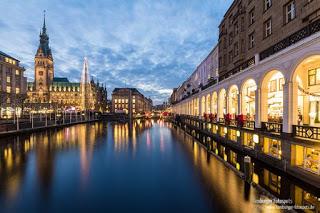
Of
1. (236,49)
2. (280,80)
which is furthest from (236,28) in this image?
(280,80)

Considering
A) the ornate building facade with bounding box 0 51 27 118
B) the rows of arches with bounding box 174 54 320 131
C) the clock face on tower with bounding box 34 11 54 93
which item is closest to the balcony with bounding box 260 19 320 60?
the rows of arches with bounding box 174 54 320 131

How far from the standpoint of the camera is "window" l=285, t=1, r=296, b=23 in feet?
67.4

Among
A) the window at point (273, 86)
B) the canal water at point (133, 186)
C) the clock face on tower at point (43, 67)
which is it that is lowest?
the canal water at point (133, 186)

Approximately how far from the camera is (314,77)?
779 inches

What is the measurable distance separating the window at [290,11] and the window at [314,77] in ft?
17.8

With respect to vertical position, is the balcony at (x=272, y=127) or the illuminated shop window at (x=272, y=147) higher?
the balcony at (x=272, y=127)

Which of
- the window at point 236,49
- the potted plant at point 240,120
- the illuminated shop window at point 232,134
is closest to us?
the potted plant at point 240,120

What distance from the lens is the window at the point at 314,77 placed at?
1922 centimetres

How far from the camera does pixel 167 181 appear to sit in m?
14.3

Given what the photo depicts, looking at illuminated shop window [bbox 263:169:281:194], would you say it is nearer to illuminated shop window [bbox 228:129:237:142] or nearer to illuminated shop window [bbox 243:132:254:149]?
illuminated shop window [bbox 243:132:254:149]

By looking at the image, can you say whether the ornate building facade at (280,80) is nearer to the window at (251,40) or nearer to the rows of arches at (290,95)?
the rows of arches at (290,95)

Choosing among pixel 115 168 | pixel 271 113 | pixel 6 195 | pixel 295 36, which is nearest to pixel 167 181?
pixel 115 168

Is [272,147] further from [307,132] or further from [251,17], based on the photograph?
[251,17]

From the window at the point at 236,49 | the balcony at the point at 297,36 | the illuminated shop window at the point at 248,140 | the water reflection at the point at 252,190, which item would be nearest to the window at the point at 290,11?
the balcony at the point at 297,36
